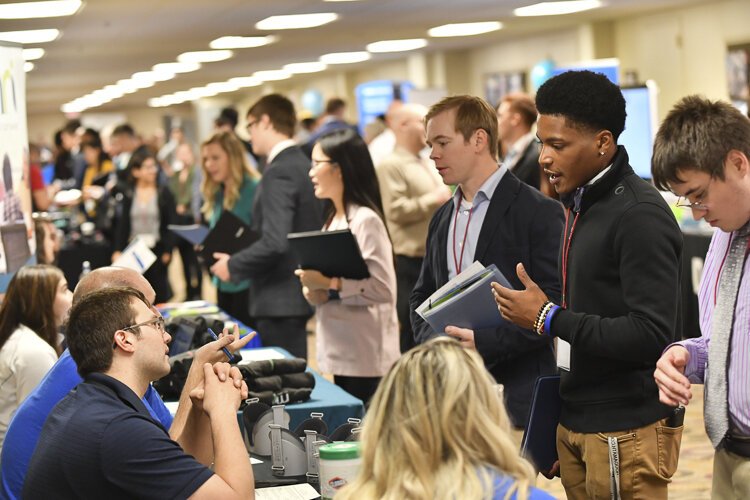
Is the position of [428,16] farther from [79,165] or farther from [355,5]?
[79,165]

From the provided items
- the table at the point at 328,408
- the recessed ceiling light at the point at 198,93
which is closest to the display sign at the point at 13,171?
the table at the point at 328,408

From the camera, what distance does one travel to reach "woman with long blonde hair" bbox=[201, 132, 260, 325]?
647 centimetres

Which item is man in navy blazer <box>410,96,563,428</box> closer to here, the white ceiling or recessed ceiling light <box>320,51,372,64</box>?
the white ceiling

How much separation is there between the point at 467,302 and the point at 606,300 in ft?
1.76

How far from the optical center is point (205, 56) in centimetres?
1742

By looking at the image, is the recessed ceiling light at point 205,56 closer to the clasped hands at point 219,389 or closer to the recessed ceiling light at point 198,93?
the recessed ceiling light at point 198,93

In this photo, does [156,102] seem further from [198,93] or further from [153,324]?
[153,324]

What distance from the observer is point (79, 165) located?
529 inches

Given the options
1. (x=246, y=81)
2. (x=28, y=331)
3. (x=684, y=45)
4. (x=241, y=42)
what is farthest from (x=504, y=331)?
(x=246, y=81)

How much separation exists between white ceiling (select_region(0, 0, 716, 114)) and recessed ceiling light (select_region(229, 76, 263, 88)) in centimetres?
261

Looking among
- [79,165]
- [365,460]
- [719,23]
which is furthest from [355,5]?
[365,460]

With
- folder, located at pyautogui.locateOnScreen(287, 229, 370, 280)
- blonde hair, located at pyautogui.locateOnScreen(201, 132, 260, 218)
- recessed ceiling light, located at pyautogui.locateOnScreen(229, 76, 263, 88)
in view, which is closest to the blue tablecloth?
folder, located at pyautogui.locateOnScreen(287, 229, 370, 280)

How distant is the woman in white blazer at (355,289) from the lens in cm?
452

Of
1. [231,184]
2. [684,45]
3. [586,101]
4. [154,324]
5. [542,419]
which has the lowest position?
[542,419]
